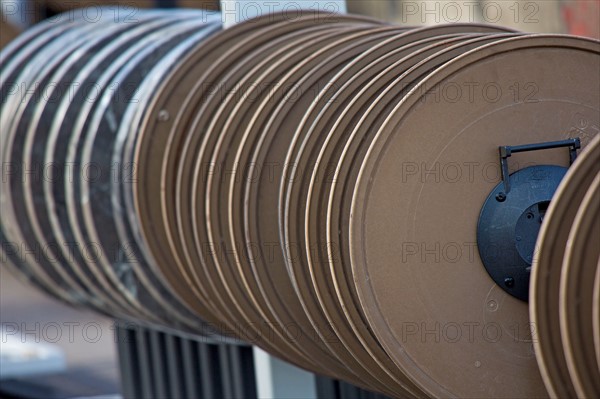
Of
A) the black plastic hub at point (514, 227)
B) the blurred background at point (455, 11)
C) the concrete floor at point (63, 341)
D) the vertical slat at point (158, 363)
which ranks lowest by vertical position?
the black plastic hub at point (514, 227)

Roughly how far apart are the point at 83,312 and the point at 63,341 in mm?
2400

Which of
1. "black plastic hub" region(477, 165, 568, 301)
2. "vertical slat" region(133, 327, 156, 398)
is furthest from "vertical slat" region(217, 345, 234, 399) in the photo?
"black plastic hub" region(477, 165, 568, 301)

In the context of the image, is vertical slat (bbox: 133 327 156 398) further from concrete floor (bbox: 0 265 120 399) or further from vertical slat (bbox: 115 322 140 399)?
concrete floor (bbox: 0 265 120 399)

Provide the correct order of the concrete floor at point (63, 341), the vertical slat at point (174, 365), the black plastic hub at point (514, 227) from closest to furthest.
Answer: the black plastic hub at point (514, 227) → the vertical slat at point (174, 365) → the concrete floor at point (63, 341)

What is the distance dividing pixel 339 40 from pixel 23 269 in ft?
8.61

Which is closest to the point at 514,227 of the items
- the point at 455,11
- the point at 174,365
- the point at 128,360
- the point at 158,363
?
the point at 174,365

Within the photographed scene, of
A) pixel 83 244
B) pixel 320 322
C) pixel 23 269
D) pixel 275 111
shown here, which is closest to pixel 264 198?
pixel 275 111

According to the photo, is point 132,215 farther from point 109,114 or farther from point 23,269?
point 23,269

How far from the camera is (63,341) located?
8.94 meters

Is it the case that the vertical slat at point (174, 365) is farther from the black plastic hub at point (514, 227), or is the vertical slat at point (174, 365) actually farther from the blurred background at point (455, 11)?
the black plastic hub at point (514, 227)

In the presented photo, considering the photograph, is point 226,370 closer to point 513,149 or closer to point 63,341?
point 513,149

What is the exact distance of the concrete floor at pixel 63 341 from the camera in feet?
22.4

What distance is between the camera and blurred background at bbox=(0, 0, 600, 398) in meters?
6.86

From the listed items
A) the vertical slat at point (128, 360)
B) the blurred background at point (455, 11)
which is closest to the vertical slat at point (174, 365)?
the vertical slat at point (128, 360)
